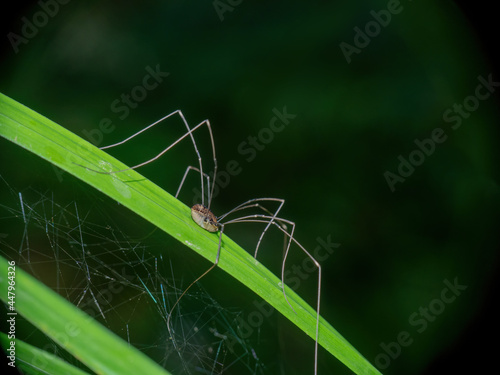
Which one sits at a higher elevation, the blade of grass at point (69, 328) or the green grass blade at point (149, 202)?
the green grass blade at point (149, 202)

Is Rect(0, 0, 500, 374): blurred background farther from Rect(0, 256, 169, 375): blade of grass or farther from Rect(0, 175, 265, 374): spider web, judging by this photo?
Rect(0, 256, 169, 375): blade of grass

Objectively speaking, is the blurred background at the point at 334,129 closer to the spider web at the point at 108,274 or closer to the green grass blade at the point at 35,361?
the spider web at the point at 108,274

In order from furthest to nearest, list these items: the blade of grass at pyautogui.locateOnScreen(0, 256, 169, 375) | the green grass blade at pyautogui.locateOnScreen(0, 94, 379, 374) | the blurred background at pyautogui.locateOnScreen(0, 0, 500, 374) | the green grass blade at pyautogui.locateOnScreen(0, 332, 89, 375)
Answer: the blurred background at pyautogui.locateOnScreen(0, 0, 500, 374), the green grass blade at pyautogui.locateOnScreen(0, 94, 379, 374), the green grass blade at pyautogui.locateOnScreen(0, 332, 89, 375), the blade of grass at pyautogui.locateOnScreen(0, 256, 169, 375)

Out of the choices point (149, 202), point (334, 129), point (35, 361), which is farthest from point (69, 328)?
point (334, 129)

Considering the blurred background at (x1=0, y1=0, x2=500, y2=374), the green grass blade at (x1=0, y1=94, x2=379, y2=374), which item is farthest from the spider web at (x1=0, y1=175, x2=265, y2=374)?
the blurred background at (x1=0, y1=0, x2=500, y2=374)

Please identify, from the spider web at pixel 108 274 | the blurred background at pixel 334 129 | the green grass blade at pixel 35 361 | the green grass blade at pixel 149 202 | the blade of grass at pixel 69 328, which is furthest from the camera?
the blurred background at pixel 334 129


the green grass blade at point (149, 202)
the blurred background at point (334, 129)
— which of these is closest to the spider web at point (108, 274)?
the green grass blade at point (149, 202)

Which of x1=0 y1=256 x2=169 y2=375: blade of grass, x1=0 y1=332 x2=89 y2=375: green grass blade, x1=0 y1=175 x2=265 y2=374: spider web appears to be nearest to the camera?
x1=0 y1=256 x2=169 y2=375: blade of grass
